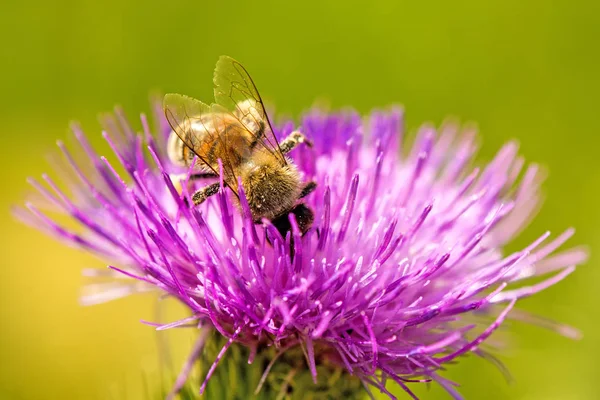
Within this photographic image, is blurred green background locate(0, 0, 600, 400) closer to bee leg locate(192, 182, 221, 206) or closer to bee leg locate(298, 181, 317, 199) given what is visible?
bee leg locate(298, 181, 317, 199)

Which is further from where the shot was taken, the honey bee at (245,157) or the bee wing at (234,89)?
the bee wing at (234,89)

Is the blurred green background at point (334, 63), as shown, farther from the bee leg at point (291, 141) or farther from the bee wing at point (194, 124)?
the bee wing at point (194, 124)

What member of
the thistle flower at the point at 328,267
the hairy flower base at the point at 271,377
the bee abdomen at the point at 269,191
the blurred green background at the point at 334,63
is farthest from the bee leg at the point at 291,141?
the blurred green background at the point at 334,63

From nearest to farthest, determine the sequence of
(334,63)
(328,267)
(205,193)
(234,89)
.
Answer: (328,267) < (205,193) < (234,89) < (334,63)

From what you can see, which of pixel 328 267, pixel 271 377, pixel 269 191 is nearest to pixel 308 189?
pixel 269 191

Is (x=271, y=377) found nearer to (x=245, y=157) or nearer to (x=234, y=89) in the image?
(x=245, y=157)

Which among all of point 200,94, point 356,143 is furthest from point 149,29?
point 356,143

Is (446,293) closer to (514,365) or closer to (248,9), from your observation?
(514,365)
